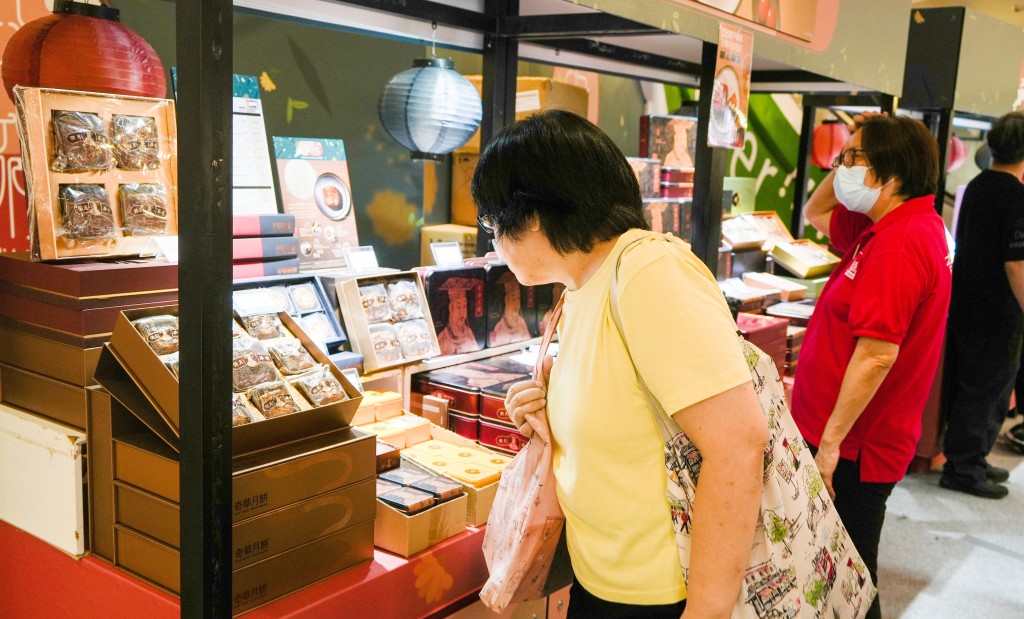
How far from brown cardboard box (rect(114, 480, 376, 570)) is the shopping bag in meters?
0.34

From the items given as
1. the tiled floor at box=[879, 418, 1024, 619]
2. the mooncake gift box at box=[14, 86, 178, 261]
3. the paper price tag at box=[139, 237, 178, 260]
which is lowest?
the tiled floor at box=[879, 418, 1024, 619]

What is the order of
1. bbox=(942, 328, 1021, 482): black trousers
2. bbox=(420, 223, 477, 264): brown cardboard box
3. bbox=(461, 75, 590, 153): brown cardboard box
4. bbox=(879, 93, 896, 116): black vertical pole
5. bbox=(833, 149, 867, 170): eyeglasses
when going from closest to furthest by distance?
bbox=(833, 149, 867, 170): eyeglasses < bbox=(879, 93, 896, 116): black vertical pole < bbox=(461, 75, 590, 153): brown cardboard box < bbox=(420, 223, 477, 264): brown cardboard box < bbox=(942, 328, 1021, 482): black trousers

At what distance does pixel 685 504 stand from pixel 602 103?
5.68 metres

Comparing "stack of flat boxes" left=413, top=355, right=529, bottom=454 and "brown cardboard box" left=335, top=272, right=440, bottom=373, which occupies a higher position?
"brown cardboard box" left=335, top=272, right=440, bottom=373

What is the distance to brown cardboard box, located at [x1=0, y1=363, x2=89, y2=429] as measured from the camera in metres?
1.76

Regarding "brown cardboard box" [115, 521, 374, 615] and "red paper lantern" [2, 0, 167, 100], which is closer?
"brown cardboard box" [115, 521, 374, 615]

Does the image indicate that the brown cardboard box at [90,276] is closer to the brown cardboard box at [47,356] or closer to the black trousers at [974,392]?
the brown cardboard box at [47,356]

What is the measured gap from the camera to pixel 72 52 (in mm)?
1754

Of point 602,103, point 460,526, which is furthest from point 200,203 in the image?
point 602,103

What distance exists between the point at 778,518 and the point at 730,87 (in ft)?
5.26

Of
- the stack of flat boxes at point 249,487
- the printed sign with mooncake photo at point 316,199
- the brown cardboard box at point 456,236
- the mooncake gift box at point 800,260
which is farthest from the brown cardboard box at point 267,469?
the mooncake gift box at point 800,260

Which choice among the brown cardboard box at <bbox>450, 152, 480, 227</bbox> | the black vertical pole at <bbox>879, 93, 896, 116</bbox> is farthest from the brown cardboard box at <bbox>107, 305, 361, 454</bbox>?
the black vertical pole at <bbox>879, 93, 896, 116</bbox>

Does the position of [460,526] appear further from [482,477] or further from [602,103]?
[602,103]

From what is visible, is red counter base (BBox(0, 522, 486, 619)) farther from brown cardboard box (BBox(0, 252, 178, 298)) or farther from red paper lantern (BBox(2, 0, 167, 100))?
red paper lantern (BBox(2, 0, 167, 100))
